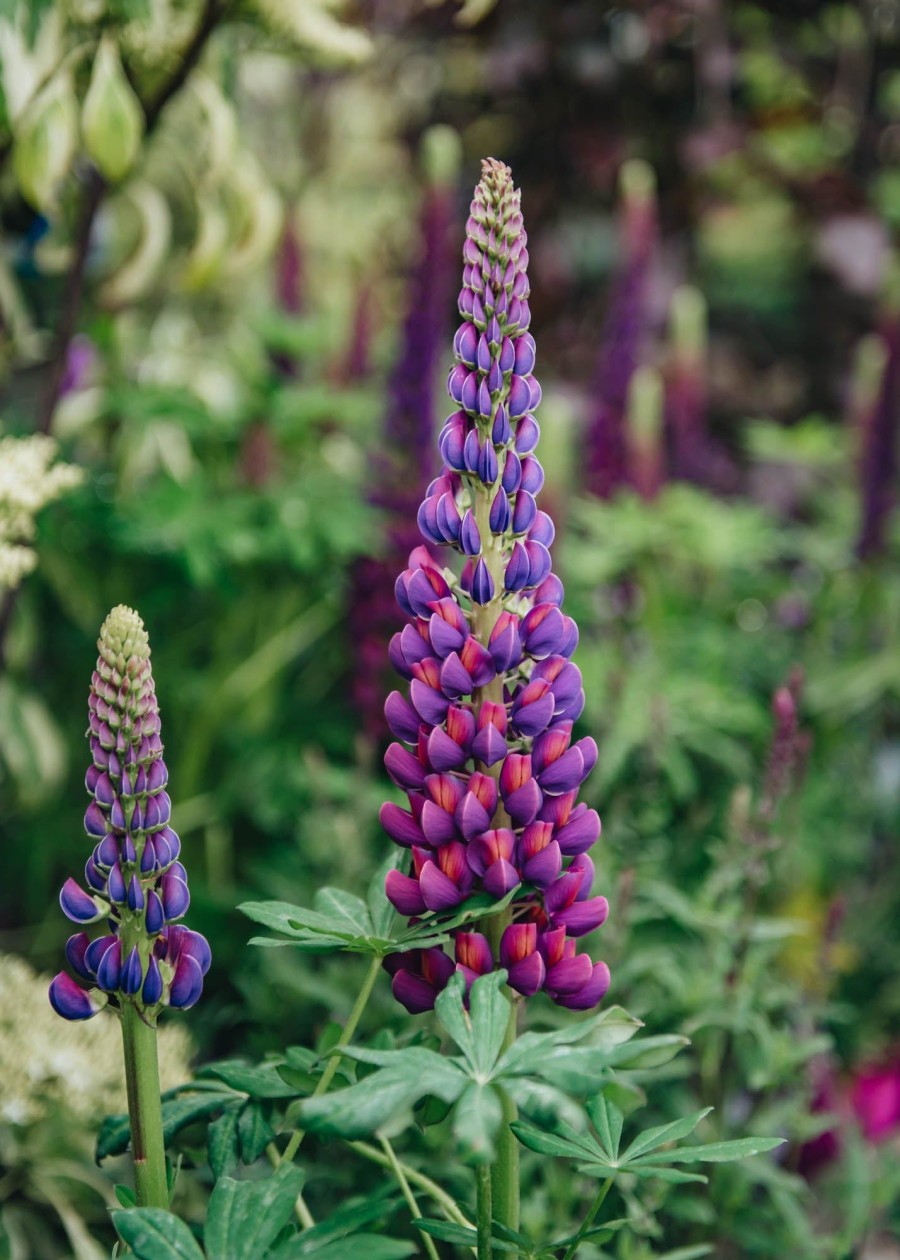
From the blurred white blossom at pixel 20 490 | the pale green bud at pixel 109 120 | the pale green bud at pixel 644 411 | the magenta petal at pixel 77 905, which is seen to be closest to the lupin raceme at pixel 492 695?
the magenta petal at pixel 77 905

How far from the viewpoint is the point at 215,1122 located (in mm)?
852

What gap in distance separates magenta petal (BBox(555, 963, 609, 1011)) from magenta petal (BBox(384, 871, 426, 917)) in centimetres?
12

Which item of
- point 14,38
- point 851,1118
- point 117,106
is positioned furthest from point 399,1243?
point 14,38

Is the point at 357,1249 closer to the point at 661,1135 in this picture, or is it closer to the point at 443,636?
the point at 661,1135

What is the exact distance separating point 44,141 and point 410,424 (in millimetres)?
698

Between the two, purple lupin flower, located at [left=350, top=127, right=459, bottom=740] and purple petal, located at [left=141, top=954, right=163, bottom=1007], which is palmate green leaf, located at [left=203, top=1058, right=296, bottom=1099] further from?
purple lupin flower, located at [left=350, top=127, right=459, bottom=740]

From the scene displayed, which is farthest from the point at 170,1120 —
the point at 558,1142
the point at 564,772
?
the point at 564,772

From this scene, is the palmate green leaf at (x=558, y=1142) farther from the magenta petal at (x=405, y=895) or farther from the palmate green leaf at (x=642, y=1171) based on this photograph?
the magenta petal at (x=405, y=895)

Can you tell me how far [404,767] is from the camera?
806 mm

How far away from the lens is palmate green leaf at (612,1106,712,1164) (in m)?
0.78

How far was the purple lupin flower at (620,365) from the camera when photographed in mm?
2207

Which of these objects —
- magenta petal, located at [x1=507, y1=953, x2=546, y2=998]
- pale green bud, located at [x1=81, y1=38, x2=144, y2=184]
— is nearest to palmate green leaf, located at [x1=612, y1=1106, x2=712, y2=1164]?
magenta petal, located at [x1=507, y1=953, x2=546, y2=998]

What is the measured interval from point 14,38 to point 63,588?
866 mm

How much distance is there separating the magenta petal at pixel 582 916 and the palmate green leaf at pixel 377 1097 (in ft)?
0.45
